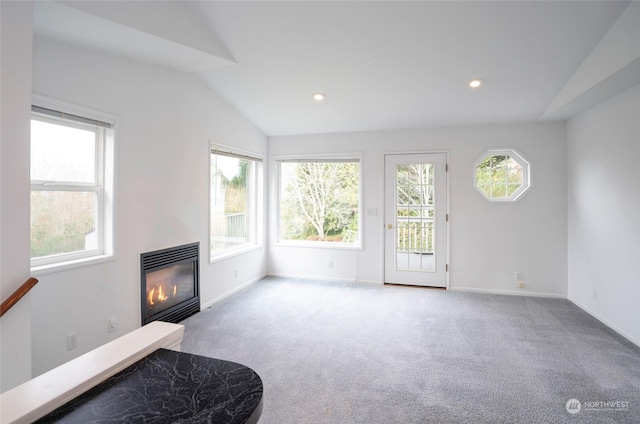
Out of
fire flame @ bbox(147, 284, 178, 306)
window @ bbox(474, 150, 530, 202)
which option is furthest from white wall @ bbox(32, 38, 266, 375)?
window @ bbox(474, 150, 530, 202)

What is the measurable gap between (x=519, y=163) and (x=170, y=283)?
15.5 feet

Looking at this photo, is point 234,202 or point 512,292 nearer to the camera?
point 512,292

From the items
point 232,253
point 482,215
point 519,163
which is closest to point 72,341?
point 232,253

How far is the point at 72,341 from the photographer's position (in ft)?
8.12

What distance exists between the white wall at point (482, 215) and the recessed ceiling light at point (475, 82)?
1149 mm

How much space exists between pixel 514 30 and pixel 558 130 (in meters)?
2.25

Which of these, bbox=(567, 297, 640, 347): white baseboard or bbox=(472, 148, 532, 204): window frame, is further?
bbox=(472, 148, 532, 204): window frame

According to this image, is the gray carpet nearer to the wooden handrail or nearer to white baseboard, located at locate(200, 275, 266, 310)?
white baseboard, located at locate(200, 275, 266, 310)

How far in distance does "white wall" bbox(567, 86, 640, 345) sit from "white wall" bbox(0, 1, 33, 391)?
4.54 metres

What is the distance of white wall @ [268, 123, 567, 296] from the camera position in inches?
171

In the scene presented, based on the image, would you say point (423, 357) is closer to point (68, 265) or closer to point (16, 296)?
point (16, 296)

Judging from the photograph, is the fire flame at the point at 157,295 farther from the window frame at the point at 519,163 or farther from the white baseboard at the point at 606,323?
the white baseboard at the point at 606,323

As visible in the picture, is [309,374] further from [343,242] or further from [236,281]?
[343,242]

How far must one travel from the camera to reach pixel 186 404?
82cm
